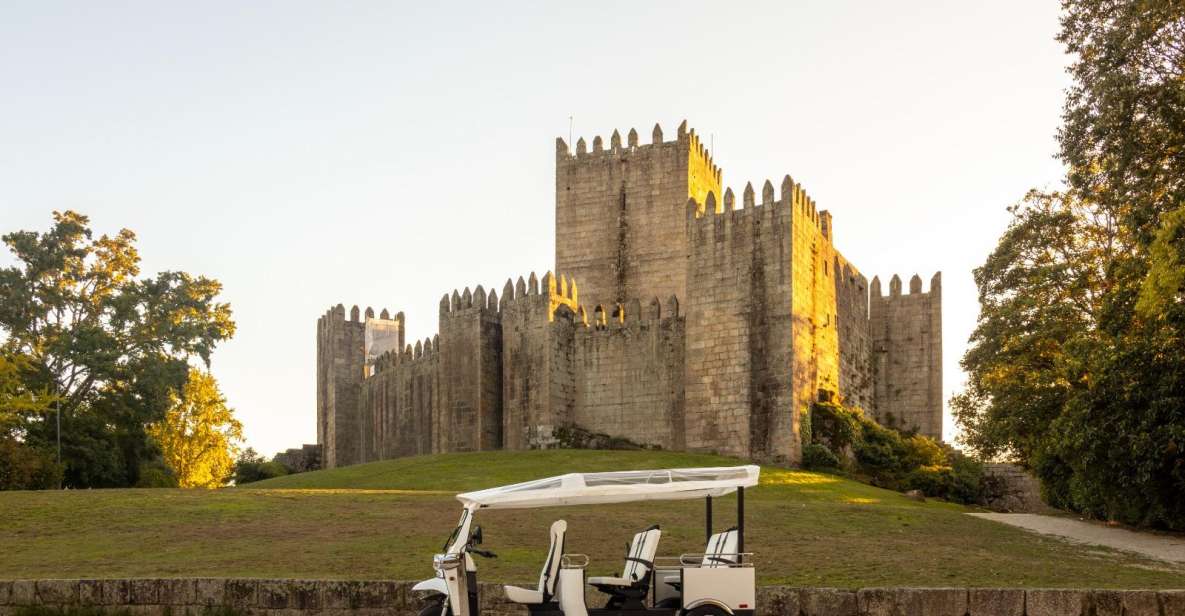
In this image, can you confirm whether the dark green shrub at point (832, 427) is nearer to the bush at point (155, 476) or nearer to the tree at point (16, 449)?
the bush at point (155, 476)

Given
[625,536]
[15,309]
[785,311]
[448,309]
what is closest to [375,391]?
[448,309]

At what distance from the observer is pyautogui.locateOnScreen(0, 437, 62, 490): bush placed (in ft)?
128

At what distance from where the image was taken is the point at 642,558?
48.4 feet

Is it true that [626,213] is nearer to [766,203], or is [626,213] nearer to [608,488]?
[766,203]

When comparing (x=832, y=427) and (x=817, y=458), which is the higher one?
(x=832, y=427)

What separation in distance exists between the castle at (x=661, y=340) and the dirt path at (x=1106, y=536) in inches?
438

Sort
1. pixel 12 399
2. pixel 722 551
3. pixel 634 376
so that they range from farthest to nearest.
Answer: pixel 634 376, pixel 12 399, pixel 722 551

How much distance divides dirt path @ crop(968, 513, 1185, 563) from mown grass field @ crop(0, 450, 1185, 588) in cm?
89

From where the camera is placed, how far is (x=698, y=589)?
14.7 metres

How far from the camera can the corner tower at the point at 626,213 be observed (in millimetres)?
55969

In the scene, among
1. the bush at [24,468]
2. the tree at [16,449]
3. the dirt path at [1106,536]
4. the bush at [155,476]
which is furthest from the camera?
the bush at [155,476]

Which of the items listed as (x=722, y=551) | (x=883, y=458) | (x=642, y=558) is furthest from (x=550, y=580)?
(x=883, y=458)

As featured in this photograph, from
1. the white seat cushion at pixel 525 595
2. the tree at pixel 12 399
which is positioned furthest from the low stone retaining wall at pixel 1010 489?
the white seat cushion at pixel 525 595

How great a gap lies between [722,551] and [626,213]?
42.0 metres
